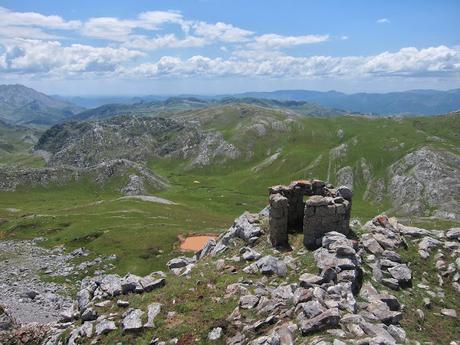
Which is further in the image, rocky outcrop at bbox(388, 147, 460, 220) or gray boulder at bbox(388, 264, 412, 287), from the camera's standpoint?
rocky outcrop at bbox(388, 147, 460, 220)

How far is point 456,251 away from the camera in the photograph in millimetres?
35406

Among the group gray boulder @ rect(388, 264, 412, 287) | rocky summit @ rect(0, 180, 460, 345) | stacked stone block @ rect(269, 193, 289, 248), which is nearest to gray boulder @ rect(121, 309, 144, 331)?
rocky summit @ rect(0, 180, 460, 345)

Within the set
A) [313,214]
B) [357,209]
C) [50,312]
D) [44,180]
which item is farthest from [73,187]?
[313,214]

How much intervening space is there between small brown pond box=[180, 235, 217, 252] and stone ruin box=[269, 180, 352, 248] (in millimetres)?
40204

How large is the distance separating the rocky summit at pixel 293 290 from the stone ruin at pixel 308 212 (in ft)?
0.27

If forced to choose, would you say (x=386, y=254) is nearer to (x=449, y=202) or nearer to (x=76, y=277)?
(x=76, y=277)

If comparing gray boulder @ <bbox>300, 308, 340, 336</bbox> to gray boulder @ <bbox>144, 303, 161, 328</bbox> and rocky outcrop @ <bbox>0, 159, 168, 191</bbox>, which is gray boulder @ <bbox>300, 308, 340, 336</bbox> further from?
rocky outcrop @ <bbox>0, 159, 168, 191</bbox>

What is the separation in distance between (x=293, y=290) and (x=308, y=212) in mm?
8276

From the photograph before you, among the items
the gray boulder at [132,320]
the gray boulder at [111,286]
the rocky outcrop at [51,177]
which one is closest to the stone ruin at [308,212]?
the gray boulder at [111,286]

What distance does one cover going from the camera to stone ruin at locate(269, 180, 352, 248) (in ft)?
113

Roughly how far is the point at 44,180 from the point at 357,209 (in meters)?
129

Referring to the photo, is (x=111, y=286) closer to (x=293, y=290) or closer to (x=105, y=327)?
(x=105, y=327)

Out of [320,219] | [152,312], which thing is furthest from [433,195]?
[152,312]

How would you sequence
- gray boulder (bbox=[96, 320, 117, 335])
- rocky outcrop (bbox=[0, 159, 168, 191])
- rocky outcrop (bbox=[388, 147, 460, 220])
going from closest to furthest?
gray boulder (bbox=[96, 320, 117, 335]) < rocky outcrop (bbox=[388, 147, 460, 220]) < rocky outcrop (bbox=[0, 159, 168, 191])
